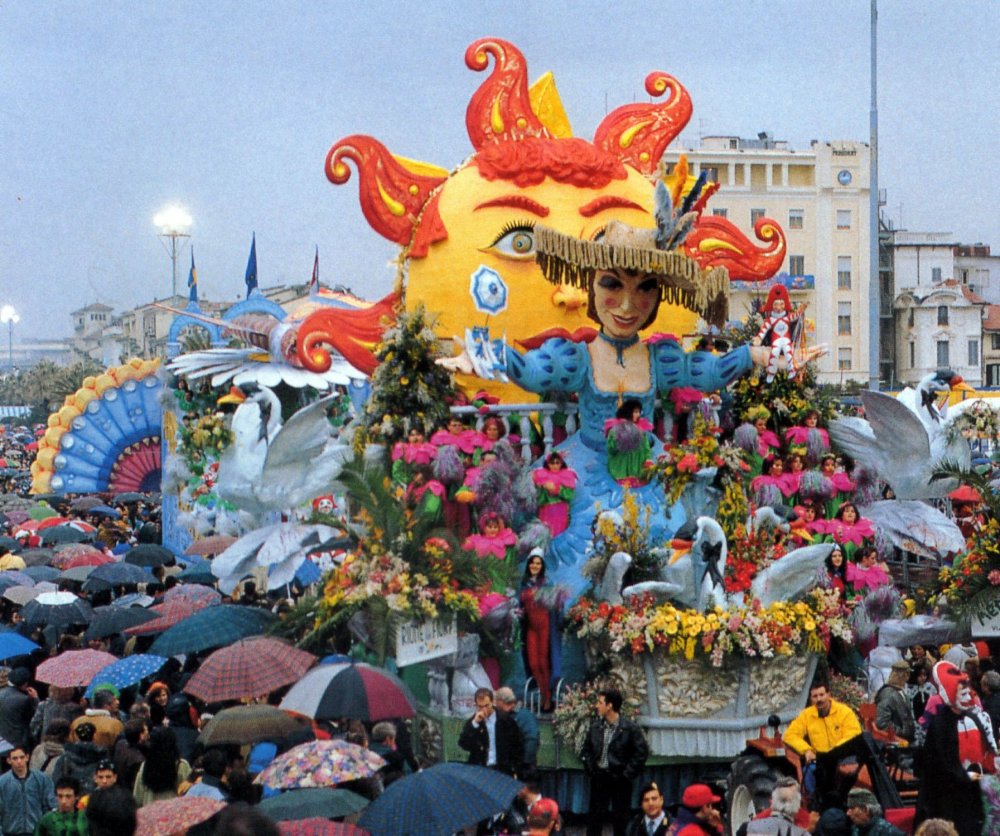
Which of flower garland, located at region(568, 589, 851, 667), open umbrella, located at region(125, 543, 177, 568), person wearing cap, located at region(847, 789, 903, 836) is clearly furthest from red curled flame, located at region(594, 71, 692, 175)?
person wearing cap, located at region(847, 789, 903, 836)

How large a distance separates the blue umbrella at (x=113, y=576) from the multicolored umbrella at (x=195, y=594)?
780mm

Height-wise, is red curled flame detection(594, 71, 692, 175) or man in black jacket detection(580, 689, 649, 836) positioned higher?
red curled flame detection(594, 71, 692, 175)

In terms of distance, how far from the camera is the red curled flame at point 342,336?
17172 millimetres

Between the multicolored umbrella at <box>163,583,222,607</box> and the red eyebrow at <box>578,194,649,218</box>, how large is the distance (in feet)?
15.6

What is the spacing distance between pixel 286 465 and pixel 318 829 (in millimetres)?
8791

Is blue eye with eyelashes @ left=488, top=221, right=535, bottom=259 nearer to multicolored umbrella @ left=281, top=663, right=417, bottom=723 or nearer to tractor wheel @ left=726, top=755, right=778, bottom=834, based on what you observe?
multicolored umbrella @ left=281, top=663, right=417, bottom=723

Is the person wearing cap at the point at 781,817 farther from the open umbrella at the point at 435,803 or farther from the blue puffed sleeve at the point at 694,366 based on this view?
the blue puffed sleeve at the point at 694,366

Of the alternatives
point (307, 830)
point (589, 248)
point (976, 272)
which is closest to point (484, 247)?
point (589, 248)

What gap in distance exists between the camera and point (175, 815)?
852 cm

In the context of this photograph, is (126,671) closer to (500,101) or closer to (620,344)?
(620,344)

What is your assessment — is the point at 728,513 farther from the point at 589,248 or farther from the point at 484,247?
the point at 484,247

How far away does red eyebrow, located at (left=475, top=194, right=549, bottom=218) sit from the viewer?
1578cm

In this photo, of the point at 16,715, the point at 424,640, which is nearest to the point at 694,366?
the point at 424,640

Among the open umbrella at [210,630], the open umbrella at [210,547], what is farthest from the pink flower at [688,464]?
the open umbrella at [210,547]
